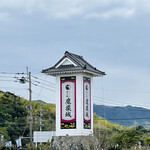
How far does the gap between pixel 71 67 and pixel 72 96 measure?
A: 64.6 inches

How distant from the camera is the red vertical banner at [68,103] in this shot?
22641 millimetres

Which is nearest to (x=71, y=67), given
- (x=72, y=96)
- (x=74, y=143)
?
(x=72, y=96)

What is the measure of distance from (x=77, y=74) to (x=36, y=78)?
34.4 feet

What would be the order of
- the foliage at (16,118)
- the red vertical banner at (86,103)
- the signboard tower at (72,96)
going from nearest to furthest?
the signboard tower at (72,96)
the red vertical banner at (86,103)
the foliage at (16,118)

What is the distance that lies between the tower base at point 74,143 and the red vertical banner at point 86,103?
32.3 inches

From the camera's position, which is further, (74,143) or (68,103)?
(68,103)

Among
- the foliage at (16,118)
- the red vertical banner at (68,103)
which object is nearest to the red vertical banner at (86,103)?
the red vertical banner at (68,103)

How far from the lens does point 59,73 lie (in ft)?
76.0

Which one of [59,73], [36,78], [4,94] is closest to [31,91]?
[36,78]

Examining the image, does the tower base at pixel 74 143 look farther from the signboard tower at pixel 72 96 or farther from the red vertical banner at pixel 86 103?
the red vertical banner at pixel 86 103

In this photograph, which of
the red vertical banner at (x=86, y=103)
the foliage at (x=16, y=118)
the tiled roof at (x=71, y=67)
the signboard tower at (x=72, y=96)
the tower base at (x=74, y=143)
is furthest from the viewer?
the foliage at (x=16, y=118)

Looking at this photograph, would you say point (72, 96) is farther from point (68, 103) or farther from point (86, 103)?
point (86, 103)

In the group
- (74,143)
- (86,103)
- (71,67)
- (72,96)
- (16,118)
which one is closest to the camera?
(74,143)

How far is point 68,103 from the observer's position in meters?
22.8
